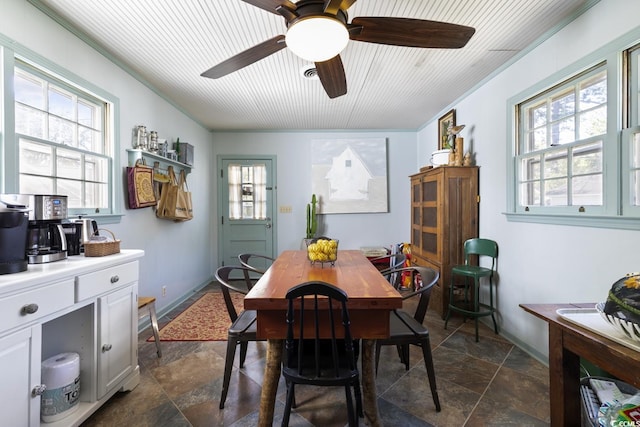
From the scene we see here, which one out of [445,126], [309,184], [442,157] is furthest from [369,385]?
[309,184]

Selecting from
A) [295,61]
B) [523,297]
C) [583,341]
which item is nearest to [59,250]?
[295,61]

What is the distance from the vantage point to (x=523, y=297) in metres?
2.35

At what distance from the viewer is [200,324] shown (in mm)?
2834

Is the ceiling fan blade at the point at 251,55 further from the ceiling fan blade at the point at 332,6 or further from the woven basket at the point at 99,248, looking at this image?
the woven basket at the point at 99,248

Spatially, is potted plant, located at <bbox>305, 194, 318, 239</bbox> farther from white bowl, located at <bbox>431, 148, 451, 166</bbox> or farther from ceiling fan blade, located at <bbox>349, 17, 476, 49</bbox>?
ceiling fan blade, located at <bbox>349, 17, 476, 49</bbox>

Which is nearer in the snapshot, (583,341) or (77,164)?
(583,341)

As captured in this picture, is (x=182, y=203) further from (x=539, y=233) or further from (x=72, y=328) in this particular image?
(x=539, y=233)

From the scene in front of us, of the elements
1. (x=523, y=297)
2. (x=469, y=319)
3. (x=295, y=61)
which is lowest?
(x=469, y=319)

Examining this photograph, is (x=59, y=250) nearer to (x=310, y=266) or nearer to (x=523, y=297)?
(x=310, y=266)

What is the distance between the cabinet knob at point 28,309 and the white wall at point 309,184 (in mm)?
3475

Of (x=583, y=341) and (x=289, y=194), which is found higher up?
(x=289, y=194)

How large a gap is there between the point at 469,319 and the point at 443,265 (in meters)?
0.66

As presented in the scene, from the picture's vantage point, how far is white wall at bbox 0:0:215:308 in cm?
173

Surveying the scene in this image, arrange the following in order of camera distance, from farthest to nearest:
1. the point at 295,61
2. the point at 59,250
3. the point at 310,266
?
1. the point at 295,61
2. the point at 310,266
3. the point at 59,250
